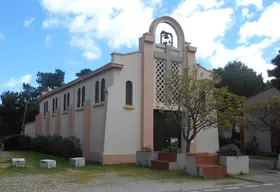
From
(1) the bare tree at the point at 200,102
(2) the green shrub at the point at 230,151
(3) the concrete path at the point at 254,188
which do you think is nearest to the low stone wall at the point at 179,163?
(1) the bare tree at the point at 200,102

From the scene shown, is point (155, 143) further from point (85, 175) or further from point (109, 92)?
point (85, 175)

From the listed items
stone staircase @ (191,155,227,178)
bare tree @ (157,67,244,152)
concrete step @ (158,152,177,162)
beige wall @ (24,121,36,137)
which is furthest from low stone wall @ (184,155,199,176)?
beige wall @ (24,121,36,137)

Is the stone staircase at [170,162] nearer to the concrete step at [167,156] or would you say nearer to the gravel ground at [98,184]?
the concrete step at [167,156]

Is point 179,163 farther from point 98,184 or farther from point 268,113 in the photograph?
point 268,113

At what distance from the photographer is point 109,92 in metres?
20.0

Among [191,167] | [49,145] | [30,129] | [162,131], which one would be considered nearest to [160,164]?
[191,167]

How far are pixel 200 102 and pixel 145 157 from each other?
4.46 m

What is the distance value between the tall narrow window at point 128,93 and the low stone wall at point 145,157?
3483mm

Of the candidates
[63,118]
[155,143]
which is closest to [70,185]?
[155,143]

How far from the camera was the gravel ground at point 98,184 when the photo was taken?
441 inches

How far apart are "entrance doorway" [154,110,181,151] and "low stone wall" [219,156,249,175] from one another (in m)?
7.03

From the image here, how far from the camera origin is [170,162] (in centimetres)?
1666

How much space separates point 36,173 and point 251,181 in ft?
31.0

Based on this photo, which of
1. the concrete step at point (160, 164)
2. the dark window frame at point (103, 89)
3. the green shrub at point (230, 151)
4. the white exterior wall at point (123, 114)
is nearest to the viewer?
the green shrub at point (230, 151)
